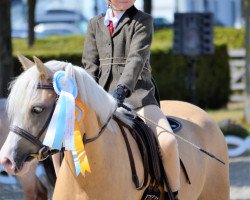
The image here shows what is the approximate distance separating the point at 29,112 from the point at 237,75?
19.7m

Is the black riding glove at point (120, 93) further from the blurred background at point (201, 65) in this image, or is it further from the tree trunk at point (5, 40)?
the tree trunk at point (5, 40)

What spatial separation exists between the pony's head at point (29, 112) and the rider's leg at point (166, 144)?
2.98 ft

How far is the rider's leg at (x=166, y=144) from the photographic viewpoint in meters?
5.80

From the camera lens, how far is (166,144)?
579 cm

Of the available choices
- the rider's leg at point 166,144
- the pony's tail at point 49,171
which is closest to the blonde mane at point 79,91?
the rider's leg at point 166,144

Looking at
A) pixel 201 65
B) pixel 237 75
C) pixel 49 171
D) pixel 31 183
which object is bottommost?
Answer: pixel 237 75

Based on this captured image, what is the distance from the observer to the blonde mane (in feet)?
16.2

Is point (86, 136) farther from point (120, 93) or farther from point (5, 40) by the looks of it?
point (5, 40)

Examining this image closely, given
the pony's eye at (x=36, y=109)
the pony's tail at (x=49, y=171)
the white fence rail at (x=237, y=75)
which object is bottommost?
the white fence rail at (x=237, y=75)

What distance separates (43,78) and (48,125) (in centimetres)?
28

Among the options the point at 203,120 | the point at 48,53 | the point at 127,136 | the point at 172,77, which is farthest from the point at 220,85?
the point at 127,136

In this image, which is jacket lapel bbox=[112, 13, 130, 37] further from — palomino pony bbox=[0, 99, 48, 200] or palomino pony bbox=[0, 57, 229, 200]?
palomino pony bbox=[0, 99, 48, 200]

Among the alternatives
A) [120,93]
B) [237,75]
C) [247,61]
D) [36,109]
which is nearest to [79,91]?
[36,109]

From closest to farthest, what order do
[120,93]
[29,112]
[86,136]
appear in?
[29,112], [86,136], [120,93]
